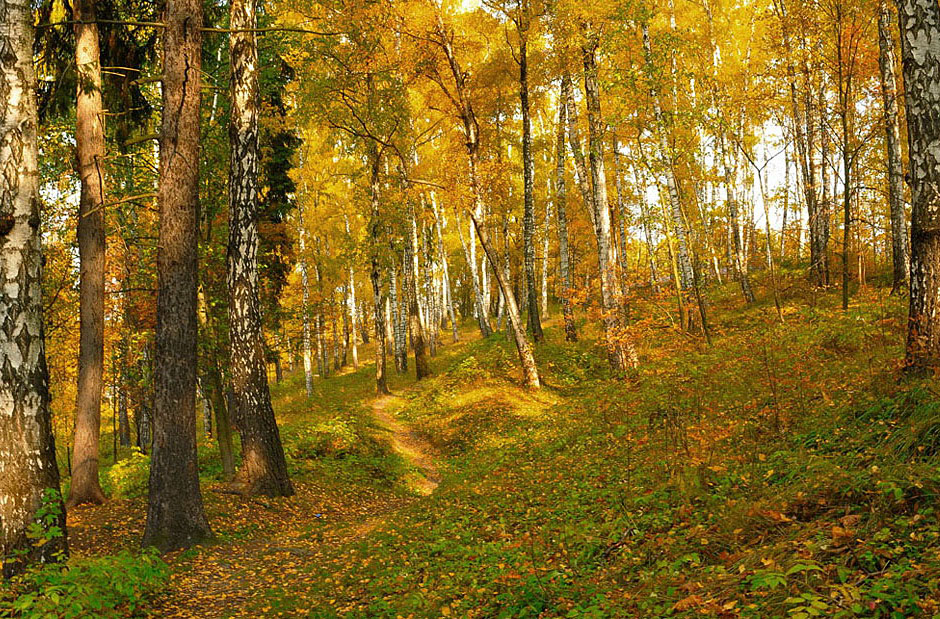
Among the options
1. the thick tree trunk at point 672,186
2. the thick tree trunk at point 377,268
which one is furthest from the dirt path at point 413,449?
the thick tree trunk at point 672,186

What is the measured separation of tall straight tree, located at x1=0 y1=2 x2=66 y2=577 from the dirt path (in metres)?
7.74

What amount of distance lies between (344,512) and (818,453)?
764cm

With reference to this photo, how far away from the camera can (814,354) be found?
9523mm

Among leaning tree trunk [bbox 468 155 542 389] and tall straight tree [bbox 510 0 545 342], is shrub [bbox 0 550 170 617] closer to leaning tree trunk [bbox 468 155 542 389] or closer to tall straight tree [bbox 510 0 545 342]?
leaning tree trunk [bbox 468 155 542 389]

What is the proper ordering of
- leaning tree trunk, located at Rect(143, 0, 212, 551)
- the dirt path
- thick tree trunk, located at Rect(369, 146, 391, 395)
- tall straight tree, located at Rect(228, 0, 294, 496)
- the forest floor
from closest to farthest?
the forest floor, leaning tree trunk, located at Rect(143, 0, 212, 551), tall straight tree, located at Rect(228, 0, 294, 496), the dirt path, thick tree trunk, located at Rect(369, 146, 391, 395)

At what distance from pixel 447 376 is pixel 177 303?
1292cm

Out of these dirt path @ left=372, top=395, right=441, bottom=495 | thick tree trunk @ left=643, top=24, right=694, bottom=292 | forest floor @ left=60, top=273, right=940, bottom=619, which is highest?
thick tree trunk @ left=643, top=24, right=694, bottom=292

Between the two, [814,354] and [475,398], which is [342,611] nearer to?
[814,354]

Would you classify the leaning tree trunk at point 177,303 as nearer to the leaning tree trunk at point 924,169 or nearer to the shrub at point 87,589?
the shrub at point 87,589

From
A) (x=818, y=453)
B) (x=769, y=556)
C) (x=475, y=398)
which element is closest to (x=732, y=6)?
(x=475, y=398)

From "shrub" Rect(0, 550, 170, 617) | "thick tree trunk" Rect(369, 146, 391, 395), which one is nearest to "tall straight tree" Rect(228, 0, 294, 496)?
"shrub" Rect(0, 550, 170, 617)

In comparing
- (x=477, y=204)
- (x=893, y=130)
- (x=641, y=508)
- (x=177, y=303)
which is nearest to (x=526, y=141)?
(x=477, y=204)

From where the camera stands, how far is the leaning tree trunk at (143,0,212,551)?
7469mm

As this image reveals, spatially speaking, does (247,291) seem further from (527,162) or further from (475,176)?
(527,162)
